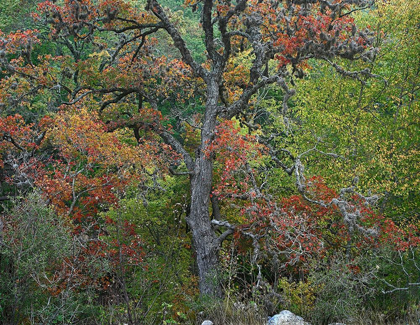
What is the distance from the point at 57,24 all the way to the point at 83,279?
17.9 feet

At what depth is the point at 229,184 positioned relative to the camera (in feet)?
30.5

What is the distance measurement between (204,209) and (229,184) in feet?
2.63

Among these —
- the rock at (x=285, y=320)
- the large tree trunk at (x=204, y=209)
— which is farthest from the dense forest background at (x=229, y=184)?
the rock at (x=285, y=320)

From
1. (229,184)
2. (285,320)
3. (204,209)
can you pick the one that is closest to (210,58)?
(229,184)

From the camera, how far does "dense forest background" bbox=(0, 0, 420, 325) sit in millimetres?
6676

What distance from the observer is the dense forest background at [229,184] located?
6676 millimetres

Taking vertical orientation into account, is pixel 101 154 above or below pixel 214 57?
below

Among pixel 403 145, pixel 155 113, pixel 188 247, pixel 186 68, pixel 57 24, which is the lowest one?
pixel 188 247

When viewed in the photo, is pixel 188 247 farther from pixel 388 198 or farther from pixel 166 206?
pixel 388 198

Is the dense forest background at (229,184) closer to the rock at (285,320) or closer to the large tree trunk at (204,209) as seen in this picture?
the large tree trunk at (204,209)

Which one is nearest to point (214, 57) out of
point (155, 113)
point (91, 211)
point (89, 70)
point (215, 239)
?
point (155, 113)

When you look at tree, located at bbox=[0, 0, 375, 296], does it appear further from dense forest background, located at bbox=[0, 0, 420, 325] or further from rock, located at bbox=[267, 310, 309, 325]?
rock, located at bbox=[267, 310, 309, 325]

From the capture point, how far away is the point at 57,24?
355 inches

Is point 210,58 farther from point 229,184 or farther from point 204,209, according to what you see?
point 204,209
